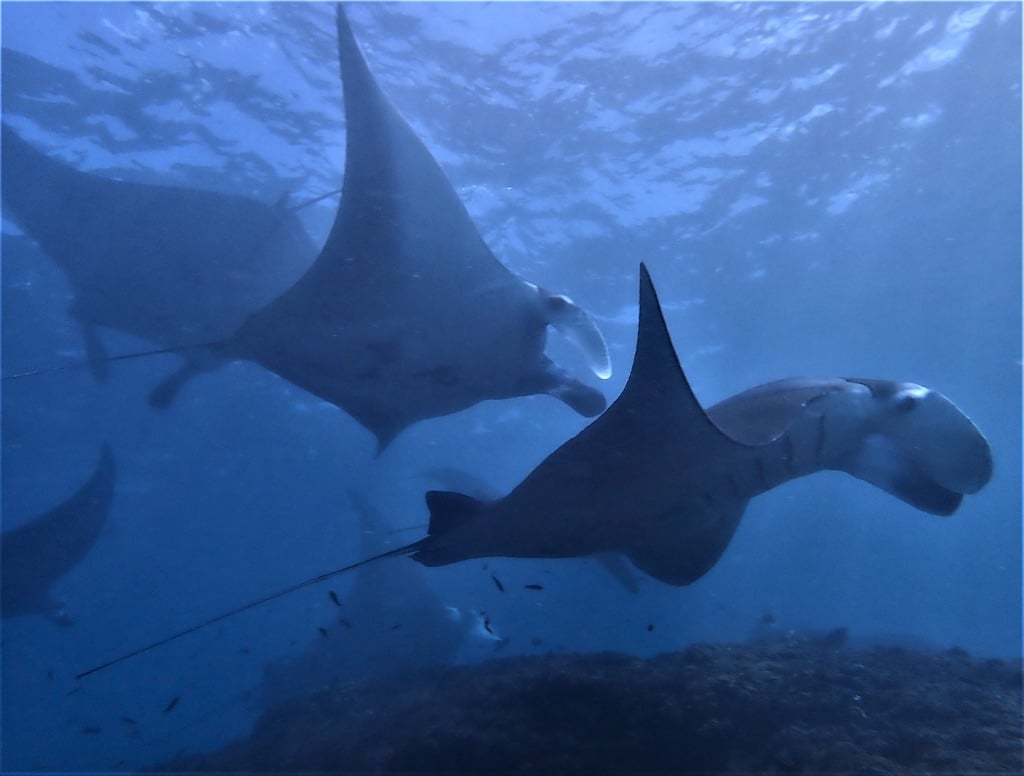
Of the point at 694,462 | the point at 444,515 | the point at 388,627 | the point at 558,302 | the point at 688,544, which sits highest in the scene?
the point at 558,302

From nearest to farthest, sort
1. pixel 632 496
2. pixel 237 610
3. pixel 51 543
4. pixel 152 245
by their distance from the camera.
A: pixel 237 610
pixel 632 496
pixel 152 245
pixel 51 543

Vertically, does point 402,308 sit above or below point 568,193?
below

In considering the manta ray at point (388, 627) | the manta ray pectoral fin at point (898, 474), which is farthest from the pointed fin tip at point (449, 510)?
the manta ray at point (388, 627)

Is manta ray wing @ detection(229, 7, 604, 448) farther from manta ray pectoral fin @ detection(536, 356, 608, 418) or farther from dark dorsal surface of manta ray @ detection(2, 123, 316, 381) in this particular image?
dark dorsal surface of manta ray @ detection(2, 123, 316, 381)

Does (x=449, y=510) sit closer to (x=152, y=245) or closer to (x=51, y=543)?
(x=152, y=245)

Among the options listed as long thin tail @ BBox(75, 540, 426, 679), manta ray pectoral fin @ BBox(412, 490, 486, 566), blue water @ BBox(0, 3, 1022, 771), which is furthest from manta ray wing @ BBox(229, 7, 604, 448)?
blue water @ BBox(0, 3, 1022, 771)

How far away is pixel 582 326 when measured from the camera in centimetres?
539

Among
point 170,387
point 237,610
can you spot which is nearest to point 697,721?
point 237,610

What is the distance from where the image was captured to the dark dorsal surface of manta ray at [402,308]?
174 inches

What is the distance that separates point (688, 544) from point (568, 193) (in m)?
11.4

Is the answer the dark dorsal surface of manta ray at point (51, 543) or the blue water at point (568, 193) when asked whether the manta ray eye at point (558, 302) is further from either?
the dark dorsal surface of manta ray at point (51, 543)

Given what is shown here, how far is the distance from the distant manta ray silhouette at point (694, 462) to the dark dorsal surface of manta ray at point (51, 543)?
8.78 meters

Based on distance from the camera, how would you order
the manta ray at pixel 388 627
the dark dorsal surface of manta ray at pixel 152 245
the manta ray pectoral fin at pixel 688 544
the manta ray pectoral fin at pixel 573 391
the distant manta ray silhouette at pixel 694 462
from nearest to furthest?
1. the distant manta ray silhouette at pixel 694 462
2. the manta ray pectoral fin at pixel 688 544
3. the manta ray pectoral fin at pixel 573 391
4. the dark dorsal surface of manta ray at pixel 152 245
5. the manta ray at pixel 388 627

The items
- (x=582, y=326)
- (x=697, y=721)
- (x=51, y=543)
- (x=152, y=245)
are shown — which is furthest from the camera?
(x=51, y=543)
